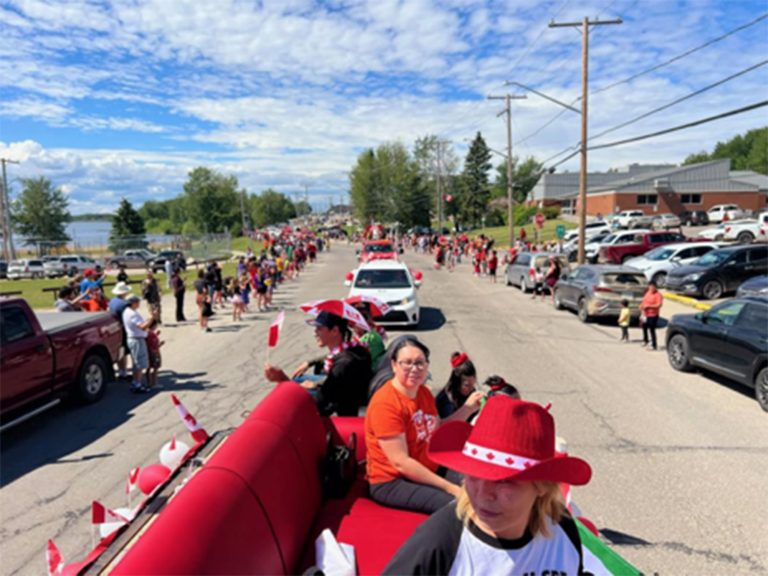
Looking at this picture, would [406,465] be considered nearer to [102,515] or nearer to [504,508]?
[504,508]

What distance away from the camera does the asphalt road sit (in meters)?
4.43

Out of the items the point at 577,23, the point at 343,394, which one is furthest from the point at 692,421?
the point at 577,23

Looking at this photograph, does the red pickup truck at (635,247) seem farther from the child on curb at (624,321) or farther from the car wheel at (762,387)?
the car wheel at (762,387)

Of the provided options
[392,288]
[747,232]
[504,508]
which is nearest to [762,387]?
[504,508]

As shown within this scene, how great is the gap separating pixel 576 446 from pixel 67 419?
6969 mm

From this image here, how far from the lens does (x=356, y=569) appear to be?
108 inches

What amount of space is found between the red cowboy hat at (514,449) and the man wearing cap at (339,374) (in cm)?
269

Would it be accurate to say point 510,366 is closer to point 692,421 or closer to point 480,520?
point 692,421

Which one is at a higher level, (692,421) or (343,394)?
(343,394)

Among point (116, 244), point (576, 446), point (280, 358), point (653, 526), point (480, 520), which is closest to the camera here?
point (480, 520)

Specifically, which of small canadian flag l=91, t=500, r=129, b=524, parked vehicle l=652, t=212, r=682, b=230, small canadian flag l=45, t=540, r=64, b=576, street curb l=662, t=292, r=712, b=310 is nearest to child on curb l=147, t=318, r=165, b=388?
small canadian flag l=91, t=500, r=129, b=524

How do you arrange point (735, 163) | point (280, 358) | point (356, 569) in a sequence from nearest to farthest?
point (356, 569) → point (280, 358) → point (735, 163)

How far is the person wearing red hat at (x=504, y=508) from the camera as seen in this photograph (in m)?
1.81

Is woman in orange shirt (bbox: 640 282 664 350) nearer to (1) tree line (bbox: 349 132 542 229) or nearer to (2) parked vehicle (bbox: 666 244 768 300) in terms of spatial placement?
(2) parked vehicle (bbox: 666 244 768 300)
